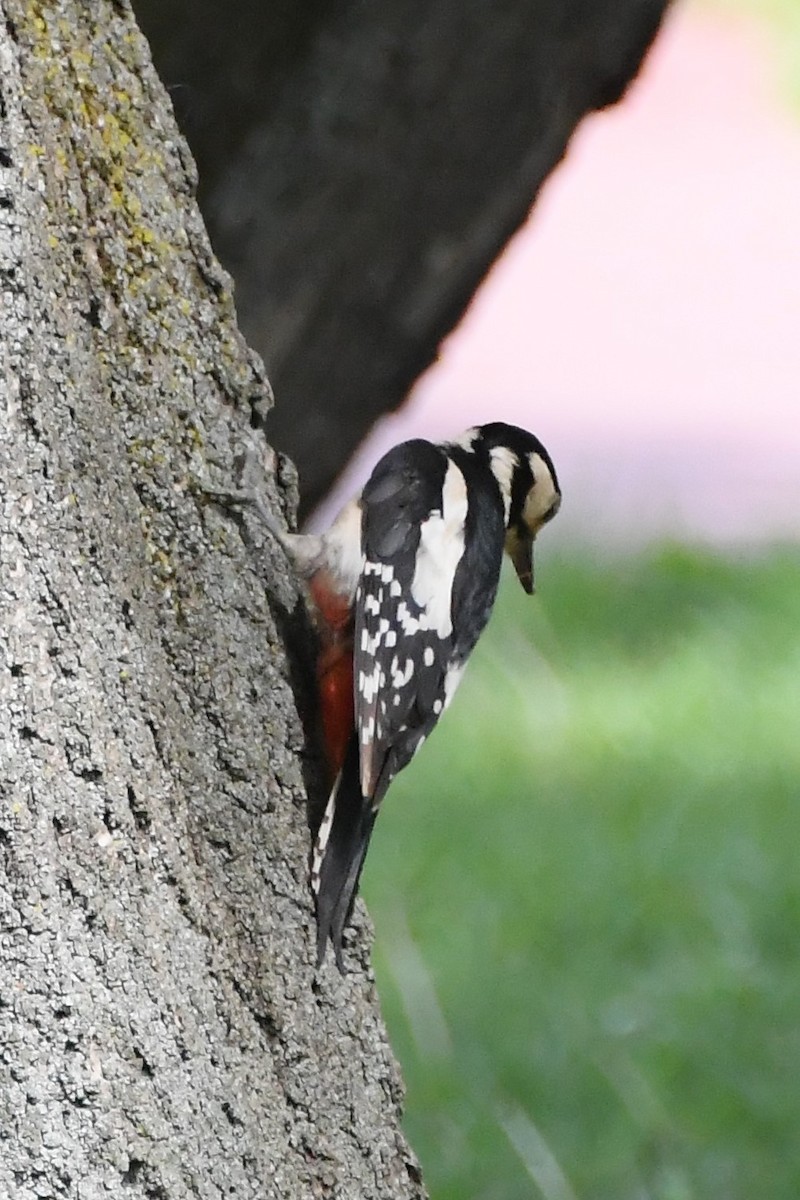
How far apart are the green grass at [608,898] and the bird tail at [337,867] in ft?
5.56

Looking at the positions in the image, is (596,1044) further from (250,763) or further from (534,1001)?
(250,763)

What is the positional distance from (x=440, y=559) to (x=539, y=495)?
406mm

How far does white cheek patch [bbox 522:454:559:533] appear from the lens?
270 centimetres

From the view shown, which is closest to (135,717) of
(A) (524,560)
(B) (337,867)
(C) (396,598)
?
(B) (337,867)

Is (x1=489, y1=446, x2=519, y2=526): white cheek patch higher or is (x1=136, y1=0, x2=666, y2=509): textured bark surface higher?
(x1=136, y1=0, x2=666, y2=509): textured bark surface

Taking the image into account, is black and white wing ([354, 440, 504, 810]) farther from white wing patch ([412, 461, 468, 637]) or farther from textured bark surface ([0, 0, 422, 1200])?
textured bark surface ([0, 0, 422, 1200])

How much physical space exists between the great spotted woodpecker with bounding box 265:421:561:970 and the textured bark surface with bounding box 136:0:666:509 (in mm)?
261

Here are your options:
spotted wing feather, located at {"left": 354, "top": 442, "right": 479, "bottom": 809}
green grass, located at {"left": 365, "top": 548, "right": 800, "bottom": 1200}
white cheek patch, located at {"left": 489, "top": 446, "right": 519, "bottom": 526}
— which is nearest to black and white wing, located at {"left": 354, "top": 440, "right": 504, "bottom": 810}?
spotted wing feather, located at {"left": 354, "top": 442, "right": 479, "bottom": 809}

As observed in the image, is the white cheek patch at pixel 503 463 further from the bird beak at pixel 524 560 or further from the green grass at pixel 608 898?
the green grass at pixel 608 898

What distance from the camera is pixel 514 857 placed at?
477cm

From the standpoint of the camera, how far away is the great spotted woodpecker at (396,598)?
83.7 inches

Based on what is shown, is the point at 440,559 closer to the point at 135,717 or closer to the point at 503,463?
the point at 503,463

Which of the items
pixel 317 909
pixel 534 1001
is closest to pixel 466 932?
pixel 534 1001

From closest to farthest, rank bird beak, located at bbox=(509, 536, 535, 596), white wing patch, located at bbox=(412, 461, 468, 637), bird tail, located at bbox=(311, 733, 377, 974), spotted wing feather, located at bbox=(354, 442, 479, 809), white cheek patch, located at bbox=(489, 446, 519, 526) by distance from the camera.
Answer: bird tail, located at bbox=(311, 733, 377, 974) → spotted wing feather, located at bbox=(354, 442, 479, 809) → white wing patch, located at bbox=(412, 461, 468, 637) → white cheek patch, located at bbox=(489, 446, 519, 526) → bird beak, located at bbox=(509, 536, 535, 596)
